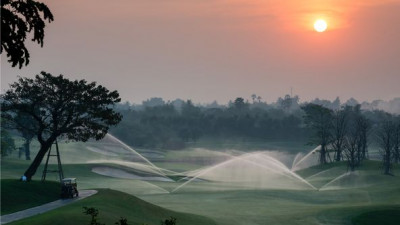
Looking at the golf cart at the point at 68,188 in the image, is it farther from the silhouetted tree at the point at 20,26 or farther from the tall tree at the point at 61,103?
the silhouetted tree at the point at 20,26

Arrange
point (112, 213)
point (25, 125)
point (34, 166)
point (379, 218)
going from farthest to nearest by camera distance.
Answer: point (25, 125) < point (34, 166) < point (379, 218) < point (112, 213)

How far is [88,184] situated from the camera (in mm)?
88625

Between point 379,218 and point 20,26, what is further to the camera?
point 379,218

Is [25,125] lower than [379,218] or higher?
higher

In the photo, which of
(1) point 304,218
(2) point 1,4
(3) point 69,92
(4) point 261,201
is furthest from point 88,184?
(2) point 1,4

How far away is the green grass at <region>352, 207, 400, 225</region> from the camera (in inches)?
2116

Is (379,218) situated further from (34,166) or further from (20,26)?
(20,26)

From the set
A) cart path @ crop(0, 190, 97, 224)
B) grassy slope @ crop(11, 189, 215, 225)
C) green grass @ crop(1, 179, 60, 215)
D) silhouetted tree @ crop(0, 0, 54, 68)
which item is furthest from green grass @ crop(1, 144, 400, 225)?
silhouetted tree @ crop(0, 0, 54, 68)

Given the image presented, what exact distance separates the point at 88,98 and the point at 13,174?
3956cm

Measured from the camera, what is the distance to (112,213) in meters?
42.5

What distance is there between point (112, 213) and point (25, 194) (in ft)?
34.0

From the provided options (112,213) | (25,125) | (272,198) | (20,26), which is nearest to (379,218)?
(272,198)

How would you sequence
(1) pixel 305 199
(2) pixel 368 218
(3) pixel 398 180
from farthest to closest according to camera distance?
(3) pixel 398 180
(1) pixel 305 199
(2) pixel 368 218

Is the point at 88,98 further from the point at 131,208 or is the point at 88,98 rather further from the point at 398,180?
the point at 398,180
